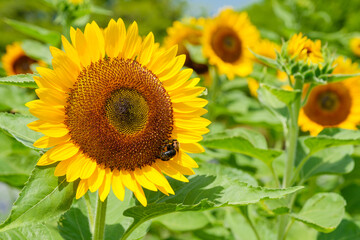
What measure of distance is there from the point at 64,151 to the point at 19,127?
23cm


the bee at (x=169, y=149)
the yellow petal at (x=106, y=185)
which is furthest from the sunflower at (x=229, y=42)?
the yellow petal at (x=106, y=185)

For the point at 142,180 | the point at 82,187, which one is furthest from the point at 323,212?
the point at 82,187

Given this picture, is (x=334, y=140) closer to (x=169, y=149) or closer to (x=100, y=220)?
(x=169, y=149)

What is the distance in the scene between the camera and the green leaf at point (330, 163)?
177cm

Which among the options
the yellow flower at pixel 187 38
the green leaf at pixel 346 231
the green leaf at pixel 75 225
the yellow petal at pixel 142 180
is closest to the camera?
the yellow petal at pixel 142 180

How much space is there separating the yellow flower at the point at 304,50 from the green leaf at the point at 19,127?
37.1 inches

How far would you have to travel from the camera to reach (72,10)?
259cm

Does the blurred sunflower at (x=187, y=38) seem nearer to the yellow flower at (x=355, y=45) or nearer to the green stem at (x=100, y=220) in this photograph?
the yellow flower at (x=355, y=45)

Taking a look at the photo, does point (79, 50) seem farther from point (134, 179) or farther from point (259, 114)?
point (259, 114)

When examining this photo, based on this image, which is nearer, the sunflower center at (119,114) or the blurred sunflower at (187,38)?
the sunflower center at (119,114)

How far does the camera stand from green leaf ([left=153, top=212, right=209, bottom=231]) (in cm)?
182

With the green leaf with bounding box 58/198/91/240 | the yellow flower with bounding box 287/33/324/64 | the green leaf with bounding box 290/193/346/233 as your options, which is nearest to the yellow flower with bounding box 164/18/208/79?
the yellow flower with bounding box 287/33/324/64

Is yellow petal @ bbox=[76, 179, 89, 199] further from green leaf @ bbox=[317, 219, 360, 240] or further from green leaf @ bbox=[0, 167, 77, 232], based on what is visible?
green leaf @ bbox=[317, 219, 360, 240]

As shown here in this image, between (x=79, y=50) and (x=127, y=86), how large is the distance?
15 centimetres
